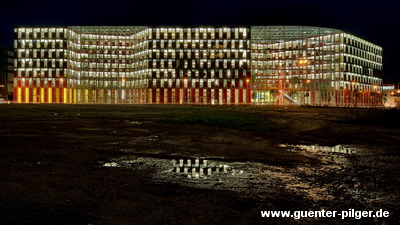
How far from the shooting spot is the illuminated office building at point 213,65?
93188 millimetres

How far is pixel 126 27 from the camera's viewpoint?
9606 cm

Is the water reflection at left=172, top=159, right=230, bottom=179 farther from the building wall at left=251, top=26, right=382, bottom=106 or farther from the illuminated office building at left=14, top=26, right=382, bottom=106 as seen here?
the illuminated office building at left=14, top=26, right=382, bottom=106

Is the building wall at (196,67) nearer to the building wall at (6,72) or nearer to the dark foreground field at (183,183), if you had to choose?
the building wall at (6,72)

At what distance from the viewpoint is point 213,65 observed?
95188mm

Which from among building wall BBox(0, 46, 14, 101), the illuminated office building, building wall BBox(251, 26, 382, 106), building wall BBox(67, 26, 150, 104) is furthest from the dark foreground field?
building wall BBox(0, 46, 14, 101)

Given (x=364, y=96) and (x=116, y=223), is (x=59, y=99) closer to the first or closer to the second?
(x=364, y=96)

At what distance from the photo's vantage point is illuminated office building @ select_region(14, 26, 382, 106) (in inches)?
3669

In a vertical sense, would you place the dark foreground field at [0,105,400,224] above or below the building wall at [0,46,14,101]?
below

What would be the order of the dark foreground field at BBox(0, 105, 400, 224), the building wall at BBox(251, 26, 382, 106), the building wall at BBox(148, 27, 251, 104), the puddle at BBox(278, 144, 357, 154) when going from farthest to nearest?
1. the building wall at BBox(148, 27, 251, 104)
2. the building wall at BBox(251, 26, 382, 106)
3. the puddle at BBox(278, 144, 357, 154)
4. the dark foreground field at BBox(0, 105, 400, 224)

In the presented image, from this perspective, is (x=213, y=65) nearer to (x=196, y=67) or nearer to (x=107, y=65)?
(x=196, y=67)

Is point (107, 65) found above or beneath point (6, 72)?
beneath

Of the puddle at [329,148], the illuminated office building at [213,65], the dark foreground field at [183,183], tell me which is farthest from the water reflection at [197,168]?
the illuminated office building at [213,65]

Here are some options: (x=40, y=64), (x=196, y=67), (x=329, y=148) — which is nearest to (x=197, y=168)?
(x=329, y=148)

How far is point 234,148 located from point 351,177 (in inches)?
183
